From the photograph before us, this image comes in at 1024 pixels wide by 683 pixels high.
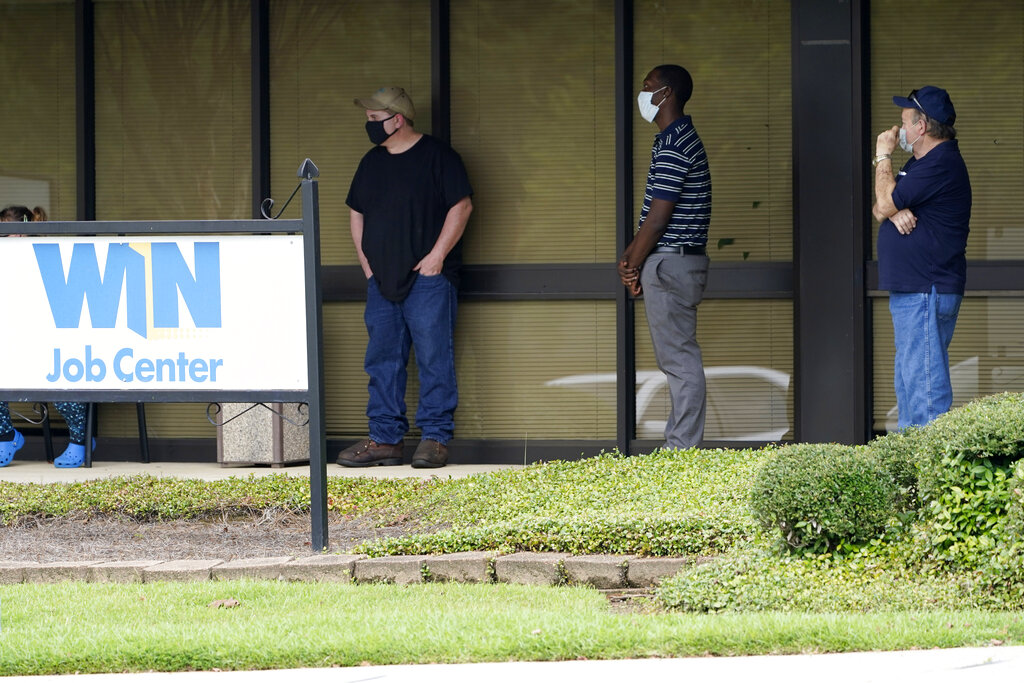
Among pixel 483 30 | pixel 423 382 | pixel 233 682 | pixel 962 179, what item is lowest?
pixel 233 682

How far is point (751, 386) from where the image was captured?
8.98m

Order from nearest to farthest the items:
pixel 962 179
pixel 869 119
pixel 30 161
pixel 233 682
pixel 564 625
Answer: pixel 233 682, pixel 564 625, pixel 962 179, pixel 869 119, pixel 30 161

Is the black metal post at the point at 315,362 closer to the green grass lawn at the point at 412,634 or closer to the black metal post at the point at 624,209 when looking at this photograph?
the green grass lawn at the point at 412,634

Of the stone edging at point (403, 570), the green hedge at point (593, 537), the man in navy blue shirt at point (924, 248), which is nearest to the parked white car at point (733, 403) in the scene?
the man in navy blue shirt at point (924, 248)

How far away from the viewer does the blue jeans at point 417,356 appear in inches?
347

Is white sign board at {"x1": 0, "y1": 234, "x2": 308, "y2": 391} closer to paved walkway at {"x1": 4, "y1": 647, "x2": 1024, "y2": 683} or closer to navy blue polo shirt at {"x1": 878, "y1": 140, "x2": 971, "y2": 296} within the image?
paved walkway at {"x1": 4, "y1": 647, "x2": 1024, "y2": 683}

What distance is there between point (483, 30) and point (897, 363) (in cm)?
347

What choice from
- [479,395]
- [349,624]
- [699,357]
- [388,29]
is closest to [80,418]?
[479,395]

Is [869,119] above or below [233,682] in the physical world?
above

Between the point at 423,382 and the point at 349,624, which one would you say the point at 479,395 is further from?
the point at 349,624

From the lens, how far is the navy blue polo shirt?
25.1ft

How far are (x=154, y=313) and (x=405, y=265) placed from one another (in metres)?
2.63

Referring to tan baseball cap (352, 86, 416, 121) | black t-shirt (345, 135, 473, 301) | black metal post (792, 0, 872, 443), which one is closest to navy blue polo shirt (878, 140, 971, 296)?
black metal post (792, 0, 872, 443)

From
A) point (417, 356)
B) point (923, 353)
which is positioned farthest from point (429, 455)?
point (923, 353)
